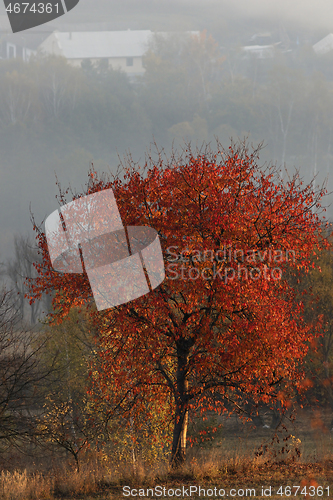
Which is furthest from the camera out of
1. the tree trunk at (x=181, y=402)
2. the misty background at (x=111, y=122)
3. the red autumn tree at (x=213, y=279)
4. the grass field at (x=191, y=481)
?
the misty background at (x=111, y=122)

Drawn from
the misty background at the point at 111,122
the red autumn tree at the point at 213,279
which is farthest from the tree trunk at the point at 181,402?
the misty background at the point at 111,122

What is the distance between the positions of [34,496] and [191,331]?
6024 mm

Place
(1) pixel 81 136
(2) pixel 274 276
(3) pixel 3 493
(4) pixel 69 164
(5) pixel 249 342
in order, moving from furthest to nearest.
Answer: (1) pixel 81 136 < (4) pixel 69 164 < (2) pixel 274 276 < (5) pixel 249 342 < (3) pixel 3 493

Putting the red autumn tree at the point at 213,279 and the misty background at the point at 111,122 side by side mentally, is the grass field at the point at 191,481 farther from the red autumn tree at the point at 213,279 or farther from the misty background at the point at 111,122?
the misty background at the point at 111,122

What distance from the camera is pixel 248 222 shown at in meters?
14.1

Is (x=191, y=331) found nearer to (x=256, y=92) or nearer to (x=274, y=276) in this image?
(x=274, y=276)

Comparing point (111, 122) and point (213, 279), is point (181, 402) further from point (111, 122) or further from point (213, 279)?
point (111, 122)

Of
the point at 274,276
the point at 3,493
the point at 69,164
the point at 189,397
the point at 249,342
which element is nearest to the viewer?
the point at 3,493

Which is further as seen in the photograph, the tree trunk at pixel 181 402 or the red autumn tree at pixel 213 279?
the tree trunk at pixel 181 402

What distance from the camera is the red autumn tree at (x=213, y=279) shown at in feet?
44.4

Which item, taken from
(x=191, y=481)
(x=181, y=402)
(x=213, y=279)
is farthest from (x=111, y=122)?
(x=191, y=481)

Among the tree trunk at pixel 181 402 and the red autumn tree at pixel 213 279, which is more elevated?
the red autumn tree at pixel 213 279

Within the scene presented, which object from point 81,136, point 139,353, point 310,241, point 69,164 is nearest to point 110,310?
point 139,353

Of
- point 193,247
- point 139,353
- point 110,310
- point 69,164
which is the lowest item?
point 69,164
